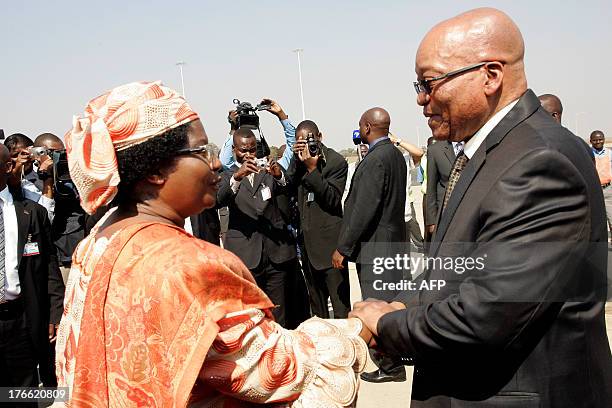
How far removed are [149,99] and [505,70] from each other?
4.09ft

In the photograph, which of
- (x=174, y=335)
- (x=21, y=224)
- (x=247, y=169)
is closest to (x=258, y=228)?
(x=247, y=169)

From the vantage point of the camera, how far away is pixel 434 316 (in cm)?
183

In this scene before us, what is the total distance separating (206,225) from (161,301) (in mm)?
4643

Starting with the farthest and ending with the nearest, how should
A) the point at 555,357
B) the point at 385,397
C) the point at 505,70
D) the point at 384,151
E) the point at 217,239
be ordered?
the point at 217,239 < the point at 384,151 < the point at 385,397 < the point at 505,70 < the point at 555,357

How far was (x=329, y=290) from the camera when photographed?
6.26 metres

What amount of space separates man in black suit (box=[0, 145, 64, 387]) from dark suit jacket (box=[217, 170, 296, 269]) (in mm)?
1944

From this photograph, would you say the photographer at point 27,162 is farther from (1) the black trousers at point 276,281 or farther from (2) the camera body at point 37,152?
(1) the black trousers at point 276,281

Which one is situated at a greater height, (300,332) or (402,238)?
(300,332)

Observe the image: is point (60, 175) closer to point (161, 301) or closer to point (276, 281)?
point (276, 281)

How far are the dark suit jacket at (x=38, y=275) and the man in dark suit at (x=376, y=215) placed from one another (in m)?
2.64

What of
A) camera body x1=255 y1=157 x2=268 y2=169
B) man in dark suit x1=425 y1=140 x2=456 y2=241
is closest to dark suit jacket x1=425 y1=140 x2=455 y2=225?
man in dark suit x1=425 y1=140 x2=456 y2=241

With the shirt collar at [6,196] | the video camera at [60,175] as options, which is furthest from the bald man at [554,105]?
the shirt collar at [6,196]

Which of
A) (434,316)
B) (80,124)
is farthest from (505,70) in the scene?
(80,124)

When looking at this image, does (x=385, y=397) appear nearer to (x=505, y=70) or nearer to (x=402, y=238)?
(x=402, y=238)
